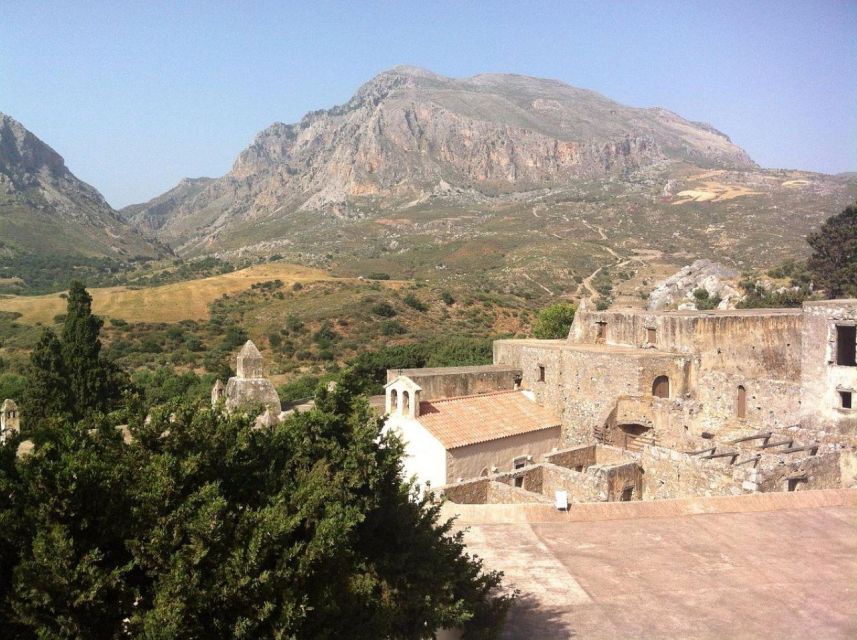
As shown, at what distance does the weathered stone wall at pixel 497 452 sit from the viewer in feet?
61.0

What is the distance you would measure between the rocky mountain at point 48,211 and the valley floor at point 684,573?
11002 centimetres

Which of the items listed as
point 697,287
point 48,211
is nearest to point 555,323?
point 697,287

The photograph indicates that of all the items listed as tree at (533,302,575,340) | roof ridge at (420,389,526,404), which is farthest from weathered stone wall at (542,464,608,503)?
tree at (533,302,575,340)

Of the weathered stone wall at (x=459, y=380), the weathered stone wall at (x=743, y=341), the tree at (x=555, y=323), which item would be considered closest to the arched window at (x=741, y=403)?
the weathered stone wall at (x=743, y=341)

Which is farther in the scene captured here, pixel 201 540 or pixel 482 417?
pixel 482 417

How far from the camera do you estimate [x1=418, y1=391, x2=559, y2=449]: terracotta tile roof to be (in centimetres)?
1903

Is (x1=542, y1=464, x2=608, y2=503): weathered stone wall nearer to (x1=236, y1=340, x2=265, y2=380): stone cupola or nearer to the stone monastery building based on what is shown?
the stone monastery building

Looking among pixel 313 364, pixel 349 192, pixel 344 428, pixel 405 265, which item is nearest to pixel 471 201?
pixel 349 192

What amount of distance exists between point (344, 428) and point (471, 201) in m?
132

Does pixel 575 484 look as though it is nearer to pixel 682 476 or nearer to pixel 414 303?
pixel 682 476

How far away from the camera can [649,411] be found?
1992 cm

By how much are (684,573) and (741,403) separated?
9516mm

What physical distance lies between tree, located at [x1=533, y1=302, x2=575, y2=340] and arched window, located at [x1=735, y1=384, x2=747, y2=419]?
18.5 metres

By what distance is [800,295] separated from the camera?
3972 centimetres
